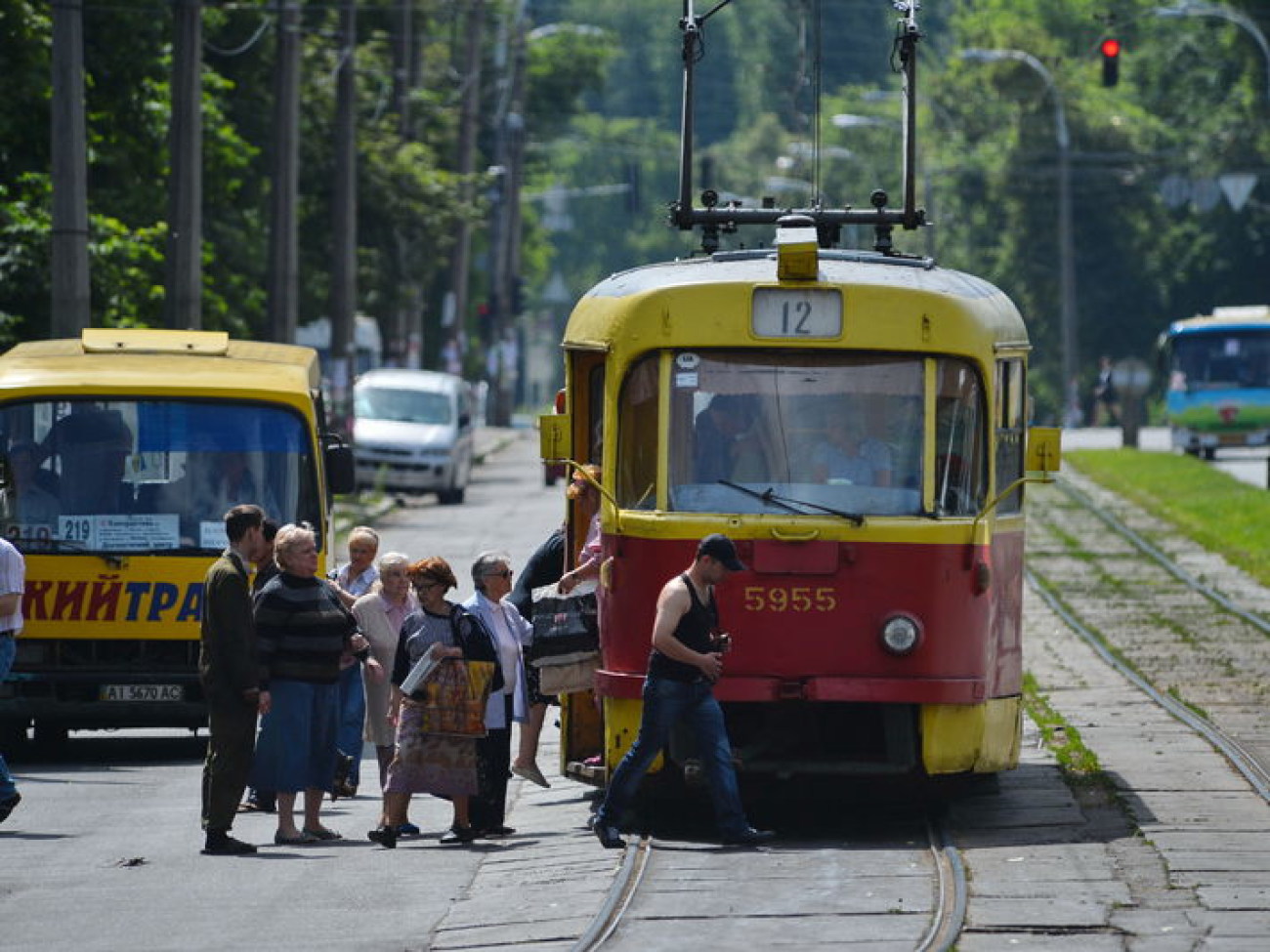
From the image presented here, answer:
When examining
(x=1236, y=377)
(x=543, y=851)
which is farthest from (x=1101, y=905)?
(x=1236, y=377)

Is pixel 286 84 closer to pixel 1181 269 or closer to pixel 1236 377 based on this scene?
pixel 1236 377

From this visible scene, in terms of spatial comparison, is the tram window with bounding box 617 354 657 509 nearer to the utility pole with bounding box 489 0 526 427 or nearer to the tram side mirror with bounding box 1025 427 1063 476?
the tram side mirror with bounding box 1025 427 1063 476

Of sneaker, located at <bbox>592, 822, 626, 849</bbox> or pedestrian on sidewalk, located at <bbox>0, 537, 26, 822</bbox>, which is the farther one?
pedestrian on sidewalk, located at <bbox>0, 537, 26, 822</bbox>

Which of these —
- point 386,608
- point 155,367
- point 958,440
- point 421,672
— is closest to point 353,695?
point 386,608

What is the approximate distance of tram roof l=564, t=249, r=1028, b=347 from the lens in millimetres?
14531

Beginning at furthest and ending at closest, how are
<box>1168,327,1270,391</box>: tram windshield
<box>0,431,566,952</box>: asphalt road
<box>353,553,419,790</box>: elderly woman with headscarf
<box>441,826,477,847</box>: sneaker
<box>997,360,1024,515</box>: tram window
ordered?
1. <box>1168,327,1270,391</box>: tram windshield
2. <box>353,553,419,790</box>: elderly woman with headscarf
3. <box>997,360,1024,515</box>: tram window
4. <box>441,826,477,847</box>: sneaker
5. <box>0,431,566,952</box>: asphalt road

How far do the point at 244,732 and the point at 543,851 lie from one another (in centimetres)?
144

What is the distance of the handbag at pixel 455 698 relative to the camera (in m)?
14.4

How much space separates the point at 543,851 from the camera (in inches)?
558

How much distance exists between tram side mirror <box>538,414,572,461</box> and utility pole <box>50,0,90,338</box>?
11195 millimetres

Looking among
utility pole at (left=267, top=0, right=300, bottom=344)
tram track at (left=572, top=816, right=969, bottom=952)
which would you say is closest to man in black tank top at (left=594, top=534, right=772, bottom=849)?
tram track at (left=572, top=816, right=969, bottom=952)

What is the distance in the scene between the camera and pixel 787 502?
14242 millimetres

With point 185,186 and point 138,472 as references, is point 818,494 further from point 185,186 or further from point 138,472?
point 185,186

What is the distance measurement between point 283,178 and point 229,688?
76.7 feet
